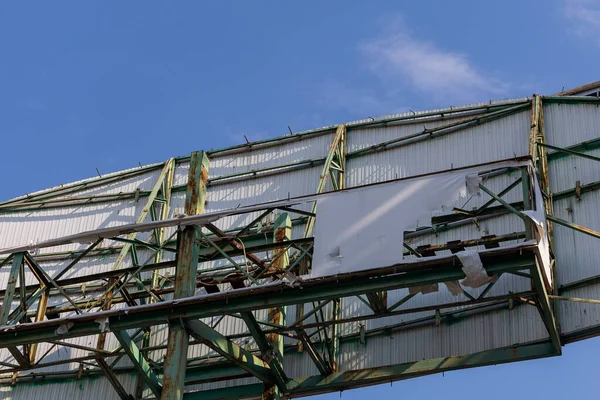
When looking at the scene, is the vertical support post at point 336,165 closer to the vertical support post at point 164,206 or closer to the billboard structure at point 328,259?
the billboard structure at point 328,259

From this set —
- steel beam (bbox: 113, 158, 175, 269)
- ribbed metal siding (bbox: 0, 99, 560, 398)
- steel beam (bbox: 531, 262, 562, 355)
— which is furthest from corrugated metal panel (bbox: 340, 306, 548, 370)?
steel beam (bbox: 113, 158, 175, 269)

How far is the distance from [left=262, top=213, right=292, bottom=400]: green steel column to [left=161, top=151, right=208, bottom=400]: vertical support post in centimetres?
232

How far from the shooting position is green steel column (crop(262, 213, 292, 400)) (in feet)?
87.6

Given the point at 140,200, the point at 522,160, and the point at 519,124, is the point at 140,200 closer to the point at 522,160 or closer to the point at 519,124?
the point at 519,124

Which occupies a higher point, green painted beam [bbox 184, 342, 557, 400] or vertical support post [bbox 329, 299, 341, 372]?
vertical support post [bbox 329, 299, 341, 372]

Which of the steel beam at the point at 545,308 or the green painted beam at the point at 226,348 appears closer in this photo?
the steel beam at the point at 545,308

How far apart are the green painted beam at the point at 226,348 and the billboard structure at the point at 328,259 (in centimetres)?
5

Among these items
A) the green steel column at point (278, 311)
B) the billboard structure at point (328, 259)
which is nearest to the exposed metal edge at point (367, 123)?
the billboard structure at point (328, 259)

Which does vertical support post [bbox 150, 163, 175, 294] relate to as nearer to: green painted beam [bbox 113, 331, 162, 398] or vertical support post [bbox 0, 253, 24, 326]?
green painted beam [bbox 113, 331, 162, 398]

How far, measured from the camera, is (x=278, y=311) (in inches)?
1081

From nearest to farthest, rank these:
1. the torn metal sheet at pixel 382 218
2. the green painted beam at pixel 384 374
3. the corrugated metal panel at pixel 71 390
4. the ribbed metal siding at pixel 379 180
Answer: the torn metal sheet at pixel 382 218
the green painted beam at pixel 384 374
the ribbed metal siding at pixel 379 180
the corrugated metal panel at pixel 71 390

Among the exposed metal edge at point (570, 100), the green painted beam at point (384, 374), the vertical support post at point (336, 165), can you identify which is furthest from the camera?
the vertical support post at point (336, 165)

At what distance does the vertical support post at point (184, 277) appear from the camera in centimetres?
2277

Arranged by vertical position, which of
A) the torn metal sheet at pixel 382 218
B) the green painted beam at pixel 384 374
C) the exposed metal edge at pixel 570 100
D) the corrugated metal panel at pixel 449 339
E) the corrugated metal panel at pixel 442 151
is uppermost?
the exposed metal edge at pixel 570 100
